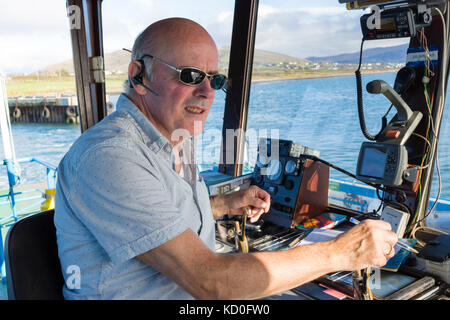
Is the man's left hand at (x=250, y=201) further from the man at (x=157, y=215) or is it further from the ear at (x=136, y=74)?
the ear at (x=136, y=74)

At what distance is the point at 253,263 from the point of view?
0.91m

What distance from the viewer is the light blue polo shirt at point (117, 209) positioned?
33.6 inches

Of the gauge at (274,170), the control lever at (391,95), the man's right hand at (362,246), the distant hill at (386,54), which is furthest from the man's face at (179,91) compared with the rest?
the distant hill at (386,54)

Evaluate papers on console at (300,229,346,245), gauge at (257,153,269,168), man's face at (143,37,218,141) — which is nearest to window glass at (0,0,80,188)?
gauge at (257,153,269,168)

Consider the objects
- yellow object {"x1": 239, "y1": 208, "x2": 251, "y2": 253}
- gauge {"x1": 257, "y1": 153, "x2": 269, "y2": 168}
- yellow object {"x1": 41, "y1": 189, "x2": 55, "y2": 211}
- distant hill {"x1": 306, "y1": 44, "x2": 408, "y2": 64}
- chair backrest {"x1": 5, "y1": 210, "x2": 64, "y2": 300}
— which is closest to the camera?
chair backrest {"x1": 5, "y1": 210, "x2": 64, "y2": 300}

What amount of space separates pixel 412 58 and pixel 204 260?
152 centimetres

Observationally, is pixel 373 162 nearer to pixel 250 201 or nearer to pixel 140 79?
pixel 250 201

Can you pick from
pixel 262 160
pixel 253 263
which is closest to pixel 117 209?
pixel 253 263

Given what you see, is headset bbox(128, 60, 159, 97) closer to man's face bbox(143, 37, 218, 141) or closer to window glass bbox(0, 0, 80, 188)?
man's face bbox(143, 37, 218, 141)

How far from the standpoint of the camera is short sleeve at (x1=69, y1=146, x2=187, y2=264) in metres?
0.85

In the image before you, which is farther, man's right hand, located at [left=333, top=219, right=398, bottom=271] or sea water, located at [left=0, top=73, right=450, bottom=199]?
sea water, located at [left=0, top=73, right=450, bottom=199]

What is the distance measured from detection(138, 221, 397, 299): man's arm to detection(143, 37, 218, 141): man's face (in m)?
0.45

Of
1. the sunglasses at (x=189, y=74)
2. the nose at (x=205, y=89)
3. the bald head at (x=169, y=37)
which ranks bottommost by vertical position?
the nose at (x=205, y=89)

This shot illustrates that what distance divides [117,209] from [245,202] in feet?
2.40
